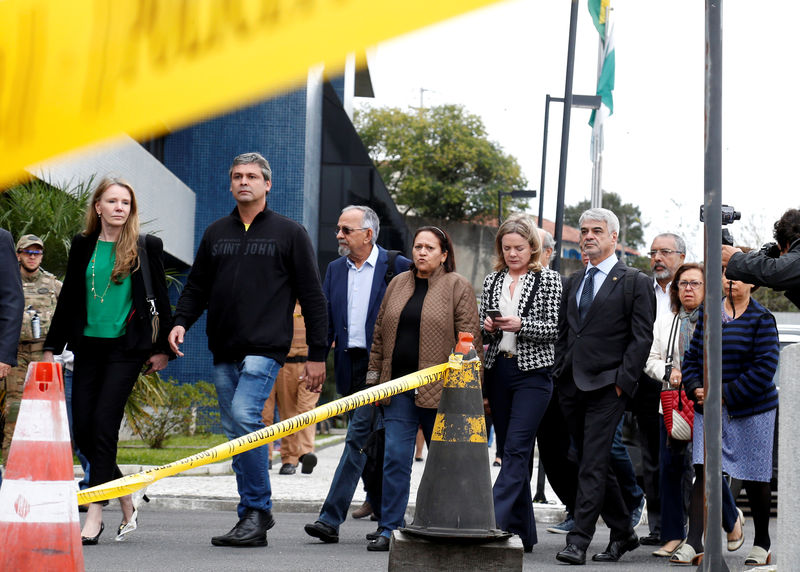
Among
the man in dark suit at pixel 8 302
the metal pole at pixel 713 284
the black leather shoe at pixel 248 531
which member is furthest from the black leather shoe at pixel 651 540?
the man in dark suit at pixel 8 302

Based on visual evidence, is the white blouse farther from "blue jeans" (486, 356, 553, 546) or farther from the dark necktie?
the dark necktie

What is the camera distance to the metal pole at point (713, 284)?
13.5ft

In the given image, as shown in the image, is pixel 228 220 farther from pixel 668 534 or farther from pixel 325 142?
pixel 325 142

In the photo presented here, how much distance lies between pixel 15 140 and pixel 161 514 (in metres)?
7.97

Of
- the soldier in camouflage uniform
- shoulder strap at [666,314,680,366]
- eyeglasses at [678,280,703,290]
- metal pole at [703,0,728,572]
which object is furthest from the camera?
the soldier in camouflage uniform

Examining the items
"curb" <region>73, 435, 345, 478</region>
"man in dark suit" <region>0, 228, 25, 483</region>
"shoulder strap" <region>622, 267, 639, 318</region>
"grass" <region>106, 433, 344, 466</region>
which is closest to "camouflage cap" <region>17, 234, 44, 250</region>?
"curb" <region>73, 435, 345, 478</region>

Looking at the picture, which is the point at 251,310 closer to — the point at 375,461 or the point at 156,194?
the point at 375,461

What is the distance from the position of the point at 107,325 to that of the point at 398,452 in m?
1.75

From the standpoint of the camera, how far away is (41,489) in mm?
4340

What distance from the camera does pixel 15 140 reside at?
97 cm

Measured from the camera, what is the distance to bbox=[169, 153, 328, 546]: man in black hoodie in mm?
A: 6266

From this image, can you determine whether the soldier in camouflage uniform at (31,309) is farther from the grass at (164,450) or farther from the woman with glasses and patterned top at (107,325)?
the woman with glasses and patterned top at (107,325)

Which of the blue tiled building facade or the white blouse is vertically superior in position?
the blue tiled building facade

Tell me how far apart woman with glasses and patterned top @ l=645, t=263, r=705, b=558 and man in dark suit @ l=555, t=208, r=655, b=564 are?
42 cm
